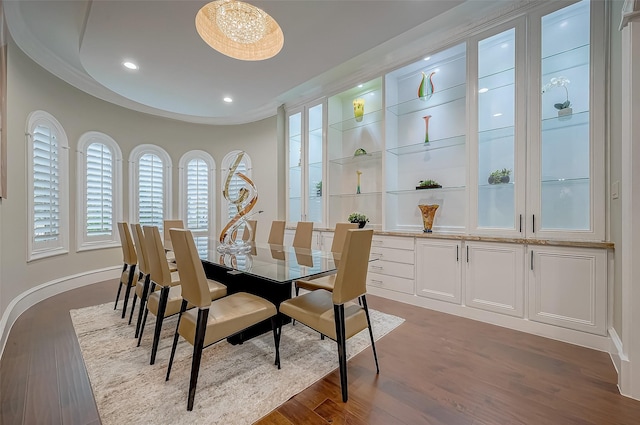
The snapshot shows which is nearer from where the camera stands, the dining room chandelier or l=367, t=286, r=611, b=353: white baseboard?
l=367, t=286, r=611, b=353: white baseboard

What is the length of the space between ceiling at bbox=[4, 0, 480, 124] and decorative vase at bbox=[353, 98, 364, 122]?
34 centimetres

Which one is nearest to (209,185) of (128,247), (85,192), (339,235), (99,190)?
(99,190)

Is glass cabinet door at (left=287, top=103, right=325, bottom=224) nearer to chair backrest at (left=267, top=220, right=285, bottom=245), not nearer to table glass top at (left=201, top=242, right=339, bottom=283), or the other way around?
chair backrest at (left=267, top=220, right=285, bottom=245)

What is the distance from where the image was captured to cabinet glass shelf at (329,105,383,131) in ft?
13.3

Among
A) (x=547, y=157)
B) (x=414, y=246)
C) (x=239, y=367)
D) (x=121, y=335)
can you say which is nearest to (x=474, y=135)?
(x=547, y=157)

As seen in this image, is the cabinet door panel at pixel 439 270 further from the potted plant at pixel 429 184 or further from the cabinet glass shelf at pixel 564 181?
the cabinet glass shelf at pixel 564 181

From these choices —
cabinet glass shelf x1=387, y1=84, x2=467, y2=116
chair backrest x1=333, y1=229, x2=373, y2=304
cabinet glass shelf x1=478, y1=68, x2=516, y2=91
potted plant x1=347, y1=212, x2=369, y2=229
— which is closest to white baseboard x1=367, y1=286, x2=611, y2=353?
potted plant x1=347, y1=212, x2=369, y2=229

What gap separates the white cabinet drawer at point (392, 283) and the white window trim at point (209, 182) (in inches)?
→ 152

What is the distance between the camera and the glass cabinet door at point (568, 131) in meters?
2.22

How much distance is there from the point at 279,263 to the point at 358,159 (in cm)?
261

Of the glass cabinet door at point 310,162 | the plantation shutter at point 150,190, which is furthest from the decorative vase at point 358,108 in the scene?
the plantation shutter at point 150,190

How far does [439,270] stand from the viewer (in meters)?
2.99

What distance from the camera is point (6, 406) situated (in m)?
1.50

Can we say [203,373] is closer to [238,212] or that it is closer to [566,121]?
[238,212]
